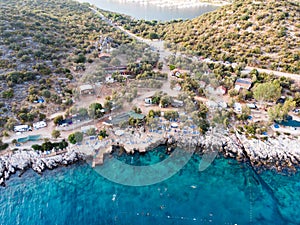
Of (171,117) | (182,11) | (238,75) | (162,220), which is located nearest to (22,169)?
(162,220)

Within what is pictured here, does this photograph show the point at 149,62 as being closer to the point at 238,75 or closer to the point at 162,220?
the point at 238,75

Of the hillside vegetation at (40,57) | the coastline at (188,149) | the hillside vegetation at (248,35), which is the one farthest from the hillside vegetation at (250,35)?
the coastline at (188,149)

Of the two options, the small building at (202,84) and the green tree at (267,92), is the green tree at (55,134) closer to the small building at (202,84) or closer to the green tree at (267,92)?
the small building at (202,84)

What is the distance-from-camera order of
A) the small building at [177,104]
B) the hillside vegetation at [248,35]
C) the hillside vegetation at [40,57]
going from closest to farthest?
the hillside vegetation at [40,57], the small building at [177,104], the hillside vegetation at [248,35]

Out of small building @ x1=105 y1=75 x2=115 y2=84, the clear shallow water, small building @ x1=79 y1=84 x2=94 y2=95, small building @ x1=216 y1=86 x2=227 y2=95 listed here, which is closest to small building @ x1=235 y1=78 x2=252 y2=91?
small building @ x1=216 y1=86 x2=227 y2=95

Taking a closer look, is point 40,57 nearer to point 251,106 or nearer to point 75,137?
point 75,137

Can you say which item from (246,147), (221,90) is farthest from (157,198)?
(221,90)

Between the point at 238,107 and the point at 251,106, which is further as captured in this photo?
the point at 251,106
